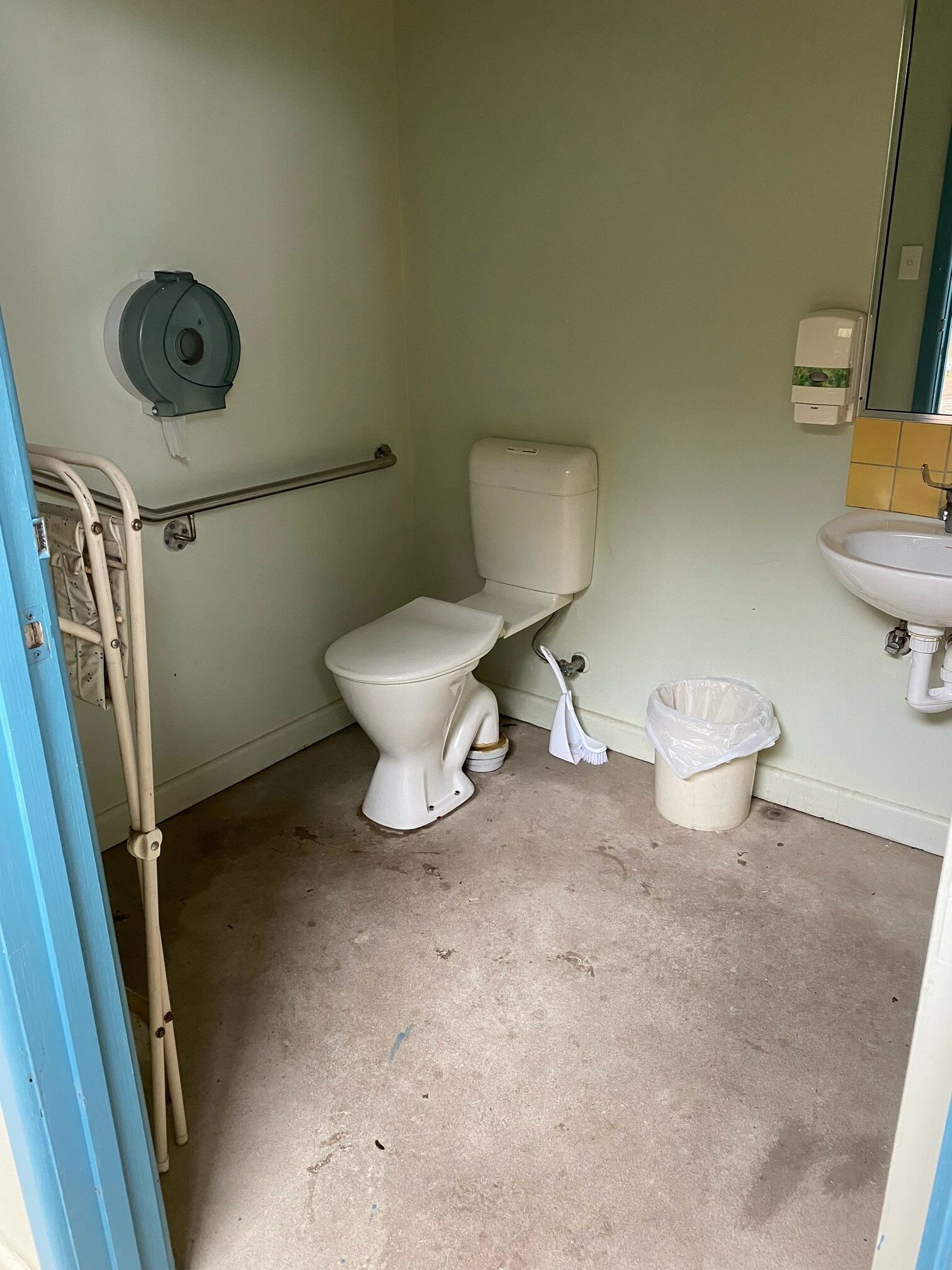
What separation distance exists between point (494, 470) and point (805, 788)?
1.21 metres

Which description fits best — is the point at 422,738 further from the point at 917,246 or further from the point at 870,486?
the point at 917,246

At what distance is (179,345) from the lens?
7.41ft

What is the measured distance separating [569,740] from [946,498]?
1.23m

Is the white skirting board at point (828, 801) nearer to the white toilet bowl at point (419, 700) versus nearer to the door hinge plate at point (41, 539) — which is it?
the white toilet bowl at point (419, 700)

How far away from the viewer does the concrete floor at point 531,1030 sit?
1520 mm

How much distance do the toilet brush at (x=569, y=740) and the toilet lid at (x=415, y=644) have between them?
39 cm

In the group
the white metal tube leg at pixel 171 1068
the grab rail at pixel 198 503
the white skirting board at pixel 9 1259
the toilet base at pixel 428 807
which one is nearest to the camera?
the white skirting board at pixel 9 1259

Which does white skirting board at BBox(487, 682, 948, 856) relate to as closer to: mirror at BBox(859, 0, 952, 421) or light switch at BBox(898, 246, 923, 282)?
mirror at BBox(859, 0, 952, 421)

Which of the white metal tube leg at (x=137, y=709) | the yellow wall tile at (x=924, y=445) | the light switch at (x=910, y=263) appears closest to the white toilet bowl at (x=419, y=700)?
the white metal tube leg at (x=137, y=709)

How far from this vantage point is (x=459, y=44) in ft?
8.51

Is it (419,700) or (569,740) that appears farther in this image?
(569,740)

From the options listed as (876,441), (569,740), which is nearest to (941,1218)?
(876,441)

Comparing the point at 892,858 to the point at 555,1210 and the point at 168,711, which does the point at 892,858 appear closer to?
the point at 555,1210

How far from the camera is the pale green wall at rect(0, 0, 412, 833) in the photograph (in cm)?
204
